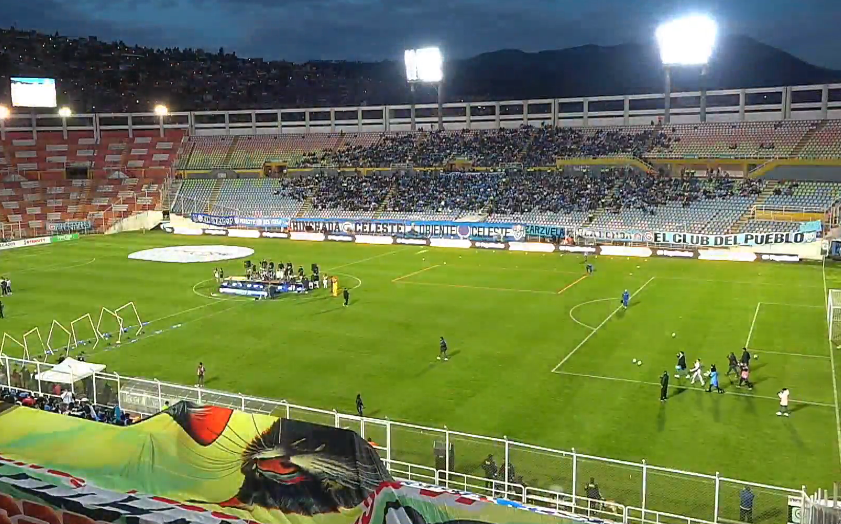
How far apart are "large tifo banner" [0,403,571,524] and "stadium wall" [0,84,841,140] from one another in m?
65.4

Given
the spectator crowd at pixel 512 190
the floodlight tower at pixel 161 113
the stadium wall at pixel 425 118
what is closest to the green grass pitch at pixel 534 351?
the spectator crowd at pixel 512 190

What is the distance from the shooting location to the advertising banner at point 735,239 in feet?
162

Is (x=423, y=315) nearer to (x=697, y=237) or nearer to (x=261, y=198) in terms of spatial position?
(x=697, y=237)

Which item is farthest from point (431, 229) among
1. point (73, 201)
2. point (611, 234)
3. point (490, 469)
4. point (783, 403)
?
point (490, 469)

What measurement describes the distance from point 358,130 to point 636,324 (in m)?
60.6

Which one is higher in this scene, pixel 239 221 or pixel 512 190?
pixel 512 190

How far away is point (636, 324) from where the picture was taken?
32.1m

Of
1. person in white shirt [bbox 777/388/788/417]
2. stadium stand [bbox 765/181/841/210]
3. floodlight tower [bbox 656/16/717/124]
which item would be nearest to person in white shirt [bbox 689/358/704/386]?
person in white shirt [bbox 777/388/788/417]

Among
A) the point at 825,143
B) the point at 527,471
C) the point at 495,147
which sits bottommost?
the point at 527,471

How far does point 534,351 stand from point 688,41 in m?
47.7

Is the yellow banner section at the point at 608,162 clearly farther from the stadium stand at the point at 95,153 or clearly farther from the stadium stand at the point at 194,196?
the stadium stand at the point at 95,153

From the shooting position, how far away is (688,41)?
64500 mm

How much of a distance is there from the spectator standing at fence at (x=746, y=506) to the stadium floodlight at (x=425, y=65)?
6699cm

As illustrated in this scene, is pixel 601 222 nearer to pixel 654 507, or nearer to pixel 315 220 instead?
pixel 315 220
